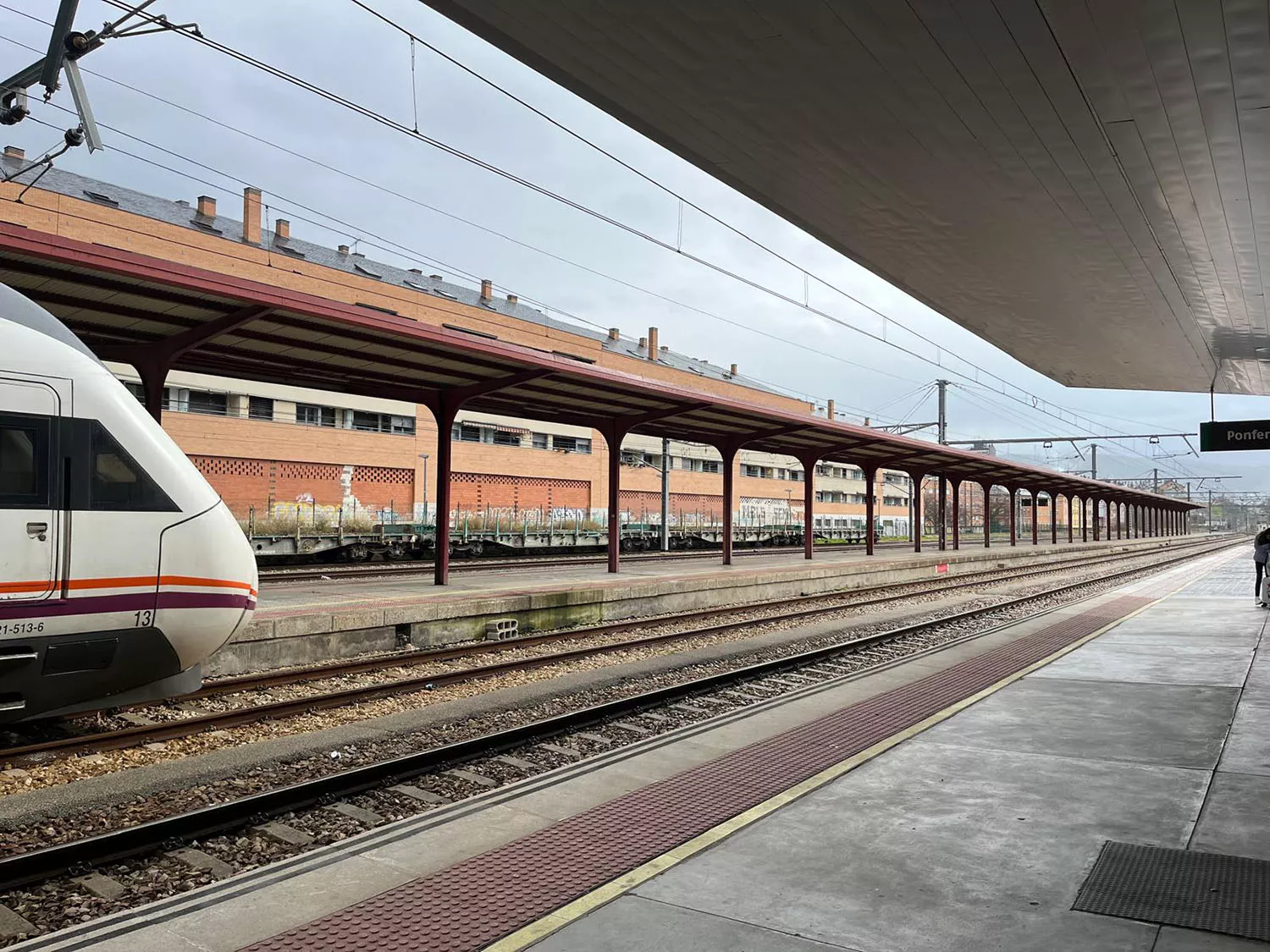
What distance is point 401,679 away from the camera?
32.1 ft

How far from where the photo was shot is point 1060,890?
383cm

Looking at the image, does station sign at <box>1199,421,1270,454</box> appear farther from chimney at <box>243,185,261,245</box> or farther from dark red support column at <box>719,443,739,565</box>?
chimney at <box>243,185,261,245</box>

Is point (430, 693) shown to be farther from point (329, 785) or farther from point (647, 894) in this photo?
point (647, 894)

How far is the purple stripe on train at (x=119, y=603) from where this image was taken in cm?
519

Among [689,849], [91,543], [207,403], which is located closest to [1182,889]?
[689,849]

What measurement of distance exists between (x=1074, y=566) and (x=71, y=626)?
36243 millimetres

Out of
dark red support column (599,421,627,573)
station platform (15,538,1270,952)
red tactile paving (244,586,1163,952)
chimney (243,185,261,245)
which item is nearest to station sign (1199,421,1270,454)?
station platform (15,538,1270,952)

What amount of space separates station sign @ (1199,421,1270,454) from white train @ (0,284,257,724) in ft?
41.5

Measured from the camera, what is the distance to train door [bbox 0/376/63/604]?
519 centimetres

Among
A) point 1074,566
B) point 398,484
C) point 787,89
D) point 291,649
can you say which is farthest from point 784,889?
point 398,484

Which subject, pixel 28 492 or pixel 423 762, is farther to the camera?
pixel 423 762

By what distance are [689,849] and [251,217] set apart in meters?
40.7

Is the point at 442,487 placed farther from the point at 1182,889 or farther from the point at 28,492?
the point at 1182,889

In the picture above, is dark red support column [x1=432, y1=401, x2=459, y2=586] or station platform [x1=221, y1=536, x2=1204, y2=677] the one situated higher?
dark red support column [x1=432, y1=401, x2=459, y2=586]
